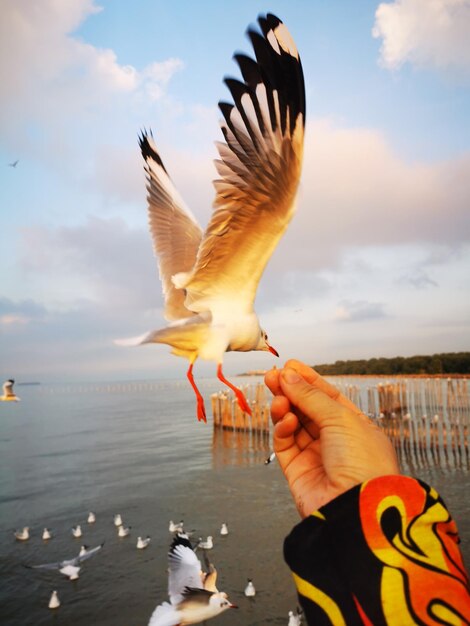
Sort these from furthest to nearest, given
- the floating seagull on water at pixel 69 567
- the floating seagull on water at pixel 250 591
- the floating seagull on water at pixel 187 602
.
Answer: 1. the floating seagull on water at pixel 69 567
2. the floating seagull on water at pixel 250 591
3. the floating seagull on water at pixel 187 602

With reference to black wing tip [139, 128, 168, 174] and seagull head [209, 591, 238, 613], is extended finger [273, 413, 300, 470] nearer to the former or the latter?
black wing tip [139, 128, 168, 174]

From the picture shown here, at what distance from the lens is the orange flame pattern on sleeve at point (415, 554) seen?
0.91 metres

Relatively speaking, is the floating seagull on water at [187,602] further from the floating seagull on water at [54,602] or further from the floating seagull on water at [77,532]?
the floating seagull on water at [77,532]

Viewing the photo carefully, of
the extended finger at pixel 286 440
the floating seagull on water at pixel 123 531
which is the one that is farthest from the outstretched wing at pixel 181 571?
the extended finger at pixel 286 440

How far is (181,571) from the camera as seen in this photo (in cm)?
643

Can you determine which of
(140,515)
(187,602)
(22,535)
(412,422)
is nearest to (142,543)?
(140,515)

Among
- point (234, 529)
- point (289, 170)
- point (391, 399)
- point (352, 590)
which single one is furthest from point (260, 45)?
point (391, 399)

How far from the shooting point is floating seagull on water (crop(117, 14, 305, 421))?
2.09m

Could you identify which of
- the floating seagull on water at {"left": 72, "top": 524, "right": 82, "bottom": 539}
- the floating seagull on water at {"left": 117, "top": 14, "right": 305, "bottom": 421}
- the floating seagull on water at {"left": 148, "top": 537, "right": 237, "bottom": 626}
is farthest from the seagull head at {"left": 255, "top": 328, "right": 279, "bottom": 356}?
the floating seagull on water at {"left": 72, "top": 524, "right": 82, "bottom": 539}

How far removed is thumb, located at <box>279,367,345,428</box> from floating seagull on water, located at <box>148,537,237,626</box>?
19.0 feet

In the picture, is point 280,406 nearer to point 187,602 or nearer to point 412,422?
point 187,602

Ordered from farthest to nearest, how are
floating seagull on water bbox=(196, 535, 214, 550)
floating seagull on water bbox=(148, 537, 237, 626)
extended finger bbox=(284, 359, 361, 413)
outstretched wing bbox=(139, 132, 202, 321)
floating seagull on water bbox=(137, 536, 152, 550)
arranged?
floating seagull on water bbox=(137, 536, 152, 550) → floating seagull on water bbox=(196, 535, 214, 550) → floating seagull on water bbox=(148, 537, 237, 626) → outstretched wing bbox=(139, 132, 202, 321) → extended finger bbox=(284, 359, 361, 413)

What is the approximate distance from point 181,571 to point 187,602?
0.40m

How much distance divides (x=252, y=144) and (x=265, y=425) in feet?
69.2
